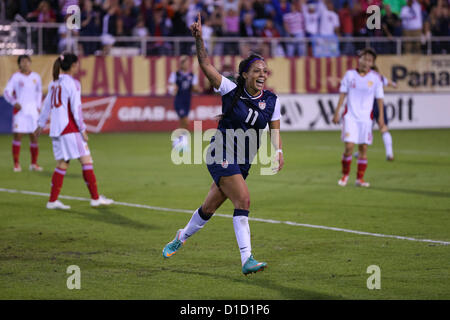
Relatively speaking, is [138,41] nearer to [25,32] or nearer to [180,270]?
[25,32]

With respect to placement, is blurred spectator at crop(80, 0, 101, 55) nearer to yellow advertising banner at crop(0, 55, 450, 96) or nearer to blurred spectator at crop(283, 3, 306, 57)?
yellow advertising banner at crop(0, 55, 450, 96)

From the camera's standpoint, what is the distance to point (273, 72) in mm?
25672

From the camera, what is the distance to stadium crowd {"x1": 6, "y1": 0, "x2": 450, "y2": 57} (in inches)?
936

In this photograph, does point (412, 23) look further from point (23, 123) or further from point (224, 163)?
point (224, 163)

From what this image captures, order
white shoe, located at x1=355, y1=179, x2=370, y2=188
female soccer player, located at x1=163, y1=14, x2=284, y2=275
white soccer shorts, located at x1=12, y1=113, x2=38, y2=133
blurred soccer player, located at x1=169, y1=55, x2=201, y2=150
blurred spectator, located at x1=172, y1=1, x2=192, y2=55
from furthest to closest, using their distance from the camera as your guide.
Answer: blurred spectator, located at x1=172, y1=1, x2=192, y2=55
blurred soccer player, located at x1=169, y1=55, x2=201, y2=150
white soccer shorts, located at x1=12, y1=113, x2=38, y2=133
white shoe, located at x1=355, y1=179, x2=370, y2=188
female soccer player, located at x1=163, y1=14, x2=284, y2=275

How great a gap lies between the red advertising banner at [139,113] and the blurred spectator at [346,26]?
513 centimetres

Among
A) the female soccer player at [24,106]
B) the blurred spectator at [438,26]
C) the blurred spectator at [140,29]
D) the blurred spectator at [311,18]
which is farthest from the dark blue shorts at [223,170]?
the blurred spectator at [438,26]

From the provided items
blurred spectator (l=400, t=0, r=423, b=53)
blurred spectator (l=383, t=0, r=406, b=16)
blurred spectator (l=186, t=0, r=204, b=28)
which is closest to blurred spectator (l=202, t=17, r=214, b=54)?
blurred spectator (l=186, t=0, r=204, b=28)

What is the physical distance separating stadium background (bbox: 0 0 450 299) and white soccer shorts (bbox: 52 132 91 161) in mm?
858

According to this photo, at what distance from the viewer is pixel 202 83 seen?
25875 mm

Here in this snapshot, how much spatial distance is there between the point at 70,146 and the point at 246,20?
15440mm

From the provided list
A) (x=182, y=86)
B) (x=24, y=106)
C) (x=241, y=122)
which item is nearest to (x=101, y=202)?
(x=241, y=122)
